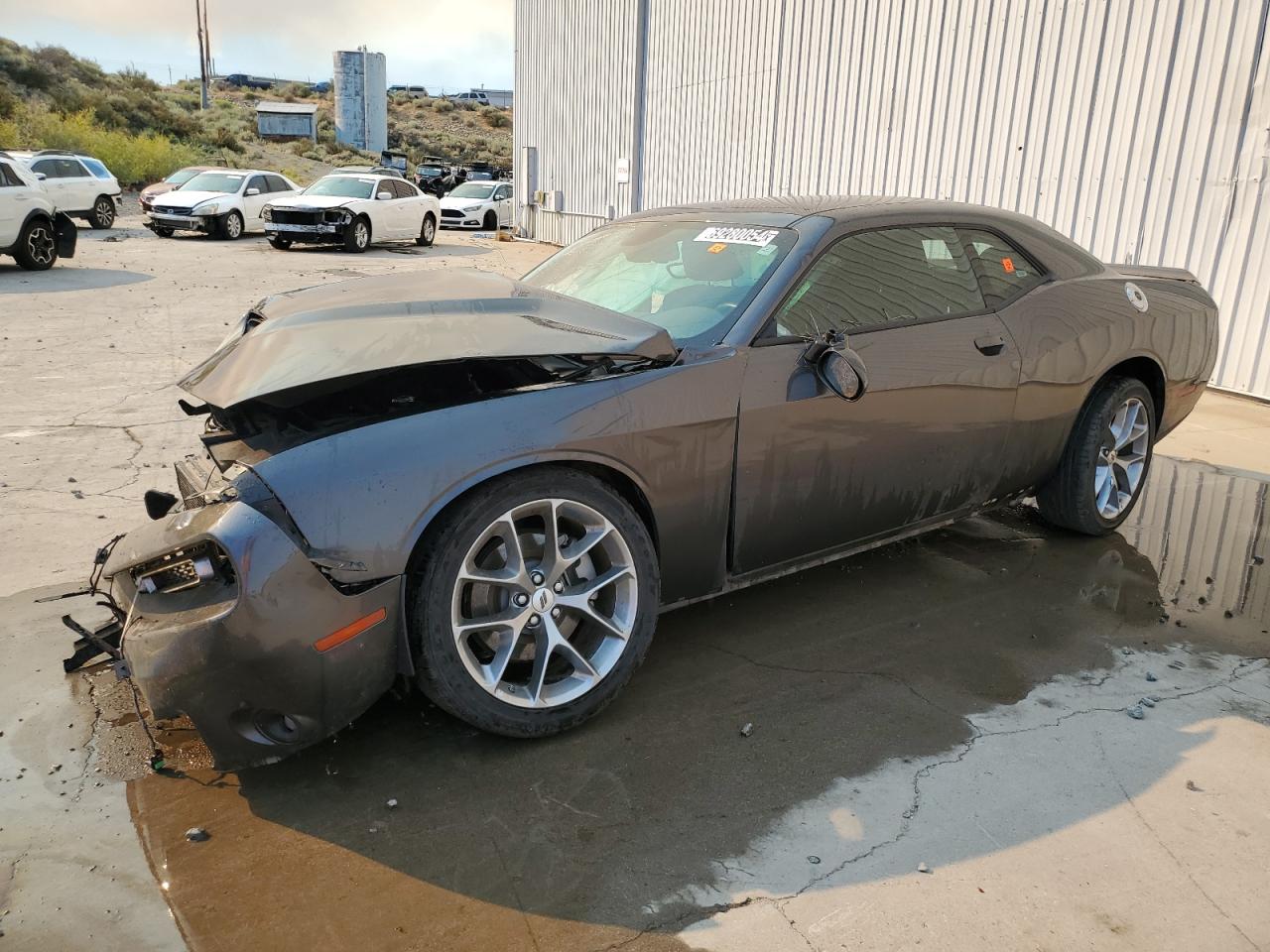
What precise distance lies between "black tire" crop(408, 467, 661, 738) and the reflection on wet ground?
122 millimetres

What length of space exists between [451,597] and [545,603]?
321mm

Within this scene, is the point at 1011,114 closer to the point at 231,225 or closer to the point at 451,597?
the point at 451,597

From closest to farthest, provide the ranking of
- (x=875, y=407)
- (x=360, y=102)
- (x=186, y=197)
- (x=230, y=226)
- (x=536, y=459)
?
(x=536, y=459) < (x=875, y=407) < (x=186, y=197) < (x=230, y=226) < (x=360, y=102)

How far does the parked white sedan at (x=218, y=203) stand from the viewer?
20.3 meters

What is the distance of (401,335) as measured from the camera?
3100mm

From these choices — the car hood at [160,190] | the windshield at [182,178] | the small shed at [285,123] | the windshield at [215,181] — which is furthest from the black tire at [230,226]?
the small shed at [285,123]

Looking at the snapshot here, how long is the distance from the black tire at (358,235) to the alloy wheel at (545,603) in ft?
60.0

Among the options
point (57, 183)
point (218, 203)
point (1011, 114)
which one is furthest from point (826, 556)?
point (57, 183)

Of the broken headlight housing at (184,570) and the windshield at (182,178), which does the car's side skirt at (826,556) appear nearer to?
the broken headlight housing at (184,570)

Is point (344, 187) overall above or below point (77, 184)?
above

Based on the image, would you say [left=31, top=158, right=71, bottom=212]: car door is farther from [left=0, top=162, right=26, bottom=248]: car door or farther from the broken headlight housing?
the broken headlight housing

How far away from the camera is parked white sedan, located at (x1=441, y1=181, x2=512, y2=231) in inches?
1085

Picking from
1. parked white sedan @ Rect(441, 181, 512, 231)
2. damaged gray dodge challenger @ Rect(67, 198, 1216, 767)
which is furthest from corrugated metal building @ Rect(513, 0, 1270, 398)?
parked white sedan @ Rect(441, 181, 512, 231)

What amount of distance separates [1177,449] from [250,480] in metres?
6.29
